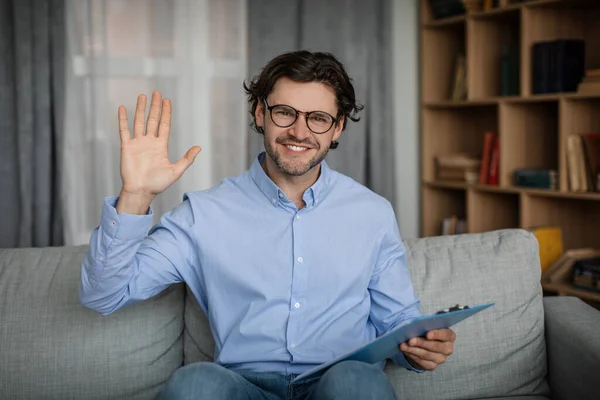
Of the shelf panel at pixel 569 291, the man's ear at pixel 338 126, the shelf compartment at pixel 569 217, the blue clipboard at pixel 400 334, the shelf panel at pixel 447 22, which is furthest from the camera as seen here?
the shelf panel at pixel 447 22

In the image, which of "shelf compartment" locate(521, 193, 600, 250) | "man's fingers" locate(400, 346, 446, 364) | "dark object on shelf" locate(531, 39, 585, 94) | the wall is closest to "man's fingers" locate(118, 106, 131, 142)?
"man's fingers" locate(400, 346, 446, 364)

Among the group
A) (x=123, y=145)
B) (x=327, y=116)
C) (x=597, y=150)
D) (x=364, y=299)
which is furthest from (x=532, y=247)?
(x=597, y=150)

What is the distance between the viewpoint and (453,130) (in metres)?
3.95

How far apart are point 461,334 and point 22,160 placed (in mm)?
2099

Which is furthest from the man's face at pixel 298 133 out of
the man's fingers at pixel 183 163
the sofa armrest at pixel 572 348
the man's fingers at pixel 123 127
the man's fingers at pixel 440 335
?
the sofa armrest at pixel 572 348

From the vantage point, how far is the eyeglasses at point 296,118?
1.67 metres

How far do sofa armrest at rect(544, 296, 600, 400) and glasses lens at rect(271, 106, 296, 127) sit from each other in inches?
34.8

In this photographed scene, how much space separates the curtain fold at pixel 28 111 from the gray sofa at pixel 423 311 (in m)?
1.27

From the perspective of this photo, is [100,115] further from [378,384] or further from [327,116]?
[378,384]

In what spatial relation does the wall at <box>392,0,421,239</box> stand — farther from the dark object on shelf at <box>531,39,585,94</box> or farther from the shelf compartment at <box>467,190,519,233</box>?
the dark object on shelf at <box>531,39,585,94</box>

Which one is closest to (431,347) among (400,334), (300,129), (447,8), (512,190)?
(400,334)

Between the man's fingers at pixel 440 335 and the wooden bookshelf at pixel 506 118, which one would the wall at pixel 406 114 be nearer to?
the wooden bookshelf at pixel 506 118

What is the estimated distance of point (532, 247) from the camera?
6.14ft

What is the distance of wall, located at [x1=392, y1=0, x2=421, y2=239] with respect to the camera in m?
3.85
